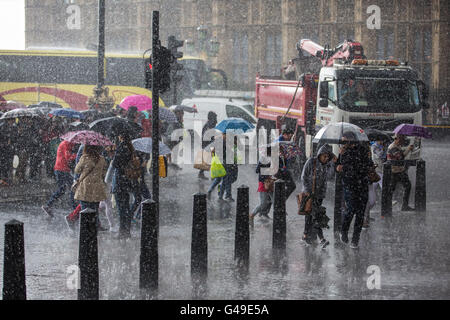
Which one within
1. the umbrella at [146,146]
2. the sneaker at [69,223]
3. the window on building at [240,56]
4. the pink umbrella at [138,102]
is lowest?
the sneaker at [69,223]

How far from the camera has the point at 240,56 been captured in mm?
57438

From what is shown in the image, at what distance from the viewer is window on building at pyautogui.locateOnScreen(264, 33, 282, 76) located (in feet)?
183

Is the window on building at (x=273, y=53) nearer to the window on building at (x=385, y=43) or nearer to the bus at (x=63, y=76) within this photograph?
the window on building at (x=385, y=43)

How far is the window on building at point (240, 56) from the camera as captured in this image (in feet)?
188

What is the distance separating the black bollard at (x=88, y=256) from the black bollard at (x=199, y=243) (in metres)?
1.43

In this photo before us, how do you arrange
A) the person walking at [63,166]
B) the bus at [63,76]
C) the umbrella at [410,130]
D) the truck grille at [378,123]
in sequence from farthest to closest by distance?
the bus at [63,76], the truck grille at [378,123], the umbrella at [410,130], the person walking at [63,166]

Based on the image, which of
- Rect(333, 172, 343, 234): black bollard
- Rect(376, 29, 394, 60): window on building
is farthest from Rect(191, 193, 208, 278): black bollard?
Rect(376, 29, 394, 60): window on building

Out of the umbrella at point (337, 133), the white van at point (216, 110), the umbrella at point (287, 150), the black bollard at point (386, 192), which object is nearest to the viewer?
the umbrella at point (337, 133)

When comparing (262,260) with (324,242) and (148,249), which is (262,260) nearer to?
(324,242)

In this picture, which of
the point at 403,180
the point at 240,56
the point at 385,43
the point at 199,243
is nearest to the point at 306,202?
the point at 199,243

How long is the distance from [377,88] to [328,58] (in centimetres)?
440

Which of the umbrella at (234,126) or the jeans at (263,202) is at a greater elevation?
the umbrella at (234,126)

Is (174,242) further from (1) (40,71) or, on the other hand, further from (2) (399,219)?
(1) (40,71)

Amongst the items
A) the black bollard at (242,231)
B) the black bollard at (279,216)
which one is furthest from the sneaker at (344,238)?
the black bollard at (242,231)
